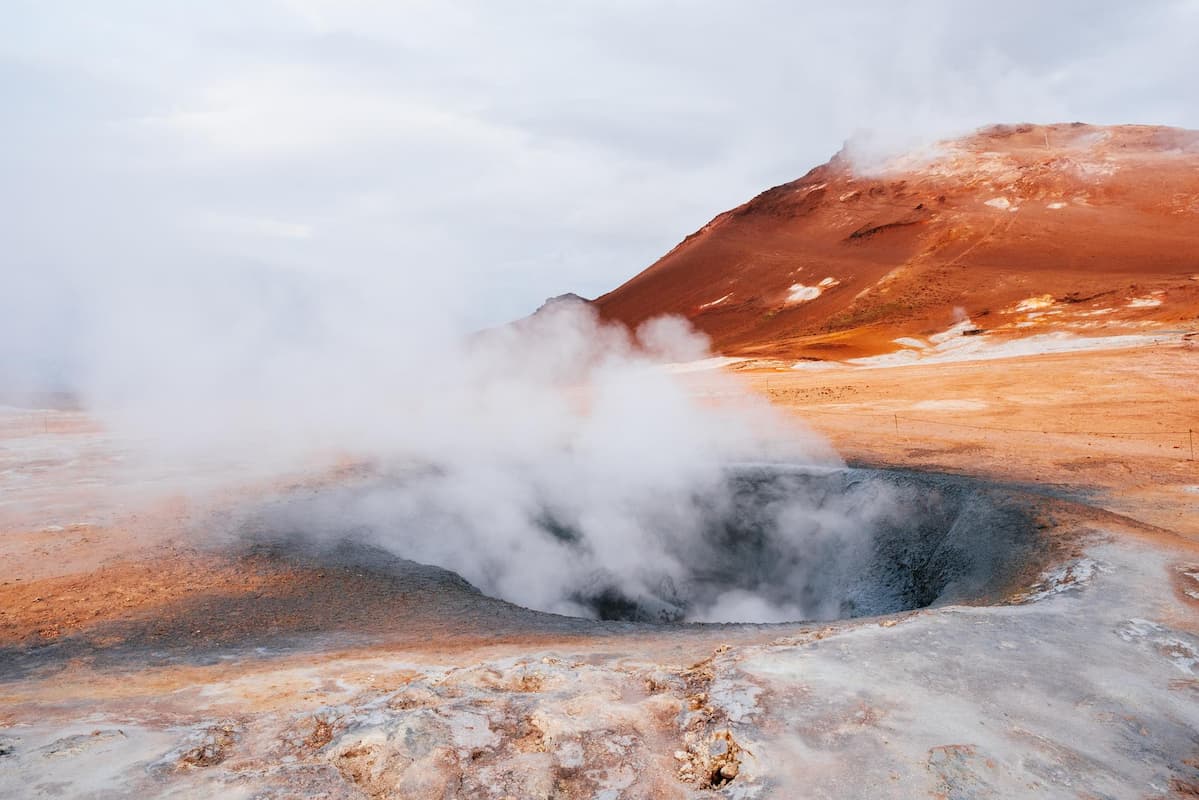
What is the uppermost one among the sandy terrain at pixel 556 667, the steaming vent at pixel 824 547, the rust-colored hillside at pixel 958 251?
the rust-colored hillside at pixel 958 251

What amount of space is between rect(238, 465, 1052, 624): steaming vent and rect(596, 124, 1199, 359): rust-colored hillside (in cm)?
2291

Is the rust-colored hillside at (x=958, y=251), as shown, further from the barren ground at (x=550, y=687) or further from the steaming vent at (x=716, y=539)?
the barren ground at (x=550, y=687)

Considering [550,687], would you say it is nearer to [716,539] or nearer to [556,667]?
[556,667]

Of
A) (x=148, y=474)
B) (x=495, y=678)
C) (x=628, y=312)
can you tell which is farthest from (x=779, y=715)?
(x=628, y=312)

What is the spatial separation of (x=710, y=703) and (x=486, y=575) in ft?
16.1

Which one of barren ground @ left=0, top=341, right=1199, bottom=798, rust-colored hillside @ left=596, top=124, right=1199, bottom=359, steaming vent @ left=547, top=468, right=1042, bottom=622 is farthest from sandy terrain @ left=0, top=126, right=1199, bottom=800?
rust-colored hillside @ left=596, top=124, right=1199, bottom=359

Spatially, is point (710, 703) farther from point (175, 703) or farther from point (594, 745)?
point (175, 703)

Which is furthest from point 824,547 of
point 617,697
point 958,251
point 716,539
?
point 958,251

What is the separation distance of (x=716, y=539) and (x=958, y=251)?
39.5m

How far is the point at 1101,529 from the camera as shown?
6656 millimetres

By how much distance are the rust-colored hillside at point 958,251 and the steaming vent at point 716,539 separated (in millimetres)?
22911

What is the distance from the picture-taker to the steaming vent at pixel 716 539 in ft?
25.4

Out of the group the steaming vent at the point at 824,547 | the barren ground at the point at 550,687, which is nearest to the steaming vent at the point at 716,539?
the steaming vent at the point at 824,547

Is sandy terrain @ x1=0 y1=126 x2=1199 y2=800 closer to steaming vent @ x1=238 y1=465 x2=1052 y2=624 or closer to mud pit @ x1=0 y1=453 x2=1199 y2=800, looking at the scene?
mud pit @ x1=0 y1=453 x2=1199 y2=800
